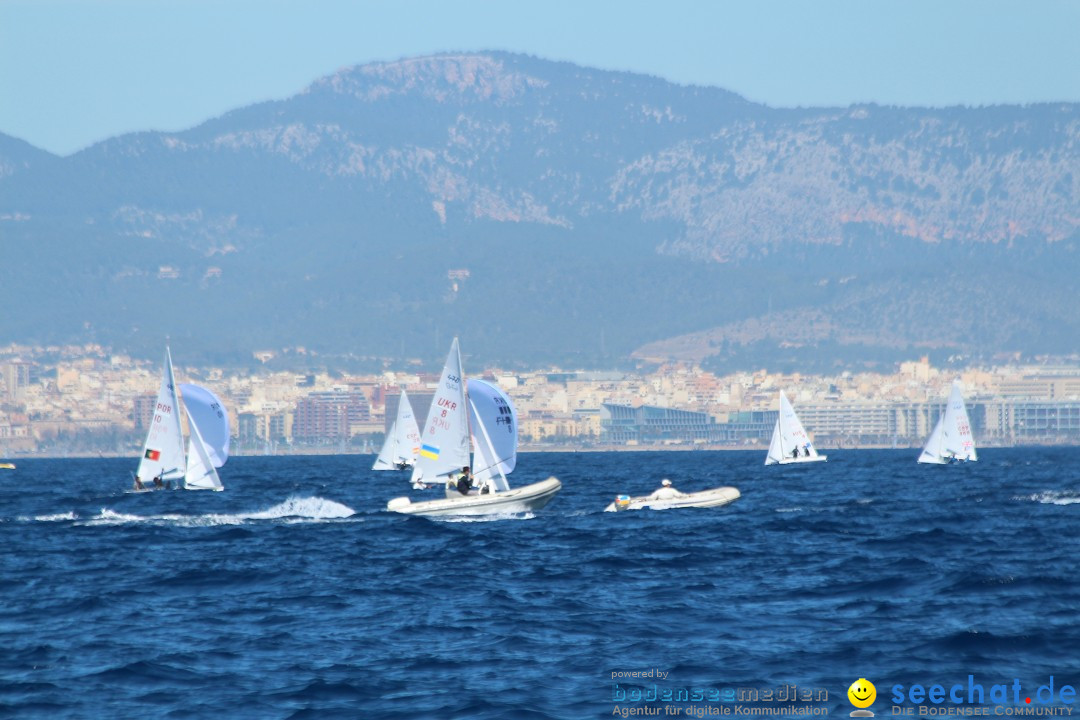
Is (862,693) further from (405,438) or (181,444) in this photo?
(405,438)

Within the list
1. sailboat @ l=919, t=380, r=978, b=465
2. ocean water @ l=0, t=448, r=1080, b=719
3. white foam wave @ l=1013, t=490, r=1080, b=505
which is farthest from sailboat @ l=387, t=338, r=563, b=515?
sailboat @ l=919, t=380, r=978, b=465

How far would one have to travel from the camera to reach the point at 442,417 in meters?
58.2

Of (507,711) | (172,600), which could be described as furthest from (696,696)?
(172,600)

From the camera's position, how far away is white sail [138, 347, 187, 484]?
76250 mm

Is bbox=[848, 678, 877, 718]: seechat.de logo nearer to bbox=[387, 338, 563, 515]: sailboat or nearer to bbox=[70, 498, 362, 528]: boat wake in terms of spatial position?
bbox=[387, 338, 563, 515]: sailboat

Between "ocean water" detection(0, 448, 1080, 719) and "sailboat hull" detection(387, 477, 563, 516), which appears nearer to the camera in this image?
"ocean water" detection(0, 448, 1080, 719)

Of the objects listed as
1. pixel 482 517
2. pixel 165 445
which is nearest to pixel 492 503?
pixel 482 517

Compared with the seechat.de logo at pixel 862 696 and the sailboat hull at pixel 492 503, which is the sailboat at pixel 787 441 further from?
the seechat.de logo at pixel 862 696

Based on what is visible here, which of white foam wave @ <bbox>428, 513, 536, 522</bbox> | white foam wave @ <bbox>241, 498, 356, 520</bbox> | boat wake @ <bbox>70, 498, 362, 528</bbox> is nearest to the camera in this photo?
white foam wave @ <bbox>428, 513, 536, 522</bbox>

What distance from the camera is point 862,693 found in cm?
2478

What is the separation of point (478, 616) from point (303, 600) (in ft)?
14.2

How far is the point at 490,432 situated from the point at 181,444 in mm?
23798

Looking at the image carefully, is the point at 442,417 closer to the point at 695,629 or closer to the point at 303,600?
the point at 303,600

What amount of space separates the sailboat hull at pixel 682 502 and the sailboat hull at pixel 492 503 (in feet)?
11.9
